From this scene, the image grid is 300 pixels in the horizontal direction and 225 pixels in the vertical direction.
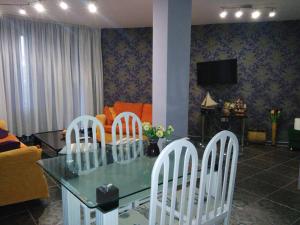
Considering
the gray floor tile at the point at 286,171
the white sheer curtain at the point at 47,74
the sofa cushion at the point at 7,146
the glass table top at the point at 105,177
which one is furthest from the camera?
the white sheer curtain at the point at 47,74

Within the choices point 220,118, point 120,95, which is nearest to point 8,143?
point 120,95

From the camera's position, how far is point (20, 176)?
2734mm

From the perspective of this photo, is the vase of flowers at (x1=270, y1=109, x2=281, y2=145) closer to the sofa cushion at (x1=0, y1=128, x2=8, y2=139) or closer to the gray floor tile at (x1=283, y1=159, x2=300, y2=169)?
the gray floor tile at (x1=283, y1=159, x2=300, y2=169)

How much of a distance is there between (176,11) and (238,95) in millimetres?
3069

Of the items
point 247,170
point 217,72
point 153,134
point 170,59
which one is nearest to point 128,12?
point 170,59

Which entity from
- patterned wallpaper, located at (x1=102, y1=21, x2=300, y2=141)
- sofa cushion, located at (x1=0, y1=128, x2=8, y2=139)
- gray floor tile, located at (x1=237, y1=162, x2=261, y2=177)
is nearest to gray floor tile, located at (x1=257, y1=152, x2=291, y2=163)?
gray floor tile, located at (x1=237, y1=162, x2=261, y2=177)

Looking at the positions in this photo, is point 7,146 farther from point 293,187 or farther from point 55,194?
point 293,187

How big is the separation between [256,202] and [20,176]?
105 inches

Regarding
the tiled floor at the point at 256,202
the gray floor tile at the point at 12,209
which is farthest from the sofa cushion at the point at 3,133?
the gray floor tile at the point at 12,209

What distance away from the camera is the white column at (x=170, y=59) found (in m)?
3.06

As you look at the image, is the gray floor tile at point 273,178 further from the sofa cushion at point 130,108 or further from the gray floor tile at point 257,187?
the sofa cushion at point 130,108

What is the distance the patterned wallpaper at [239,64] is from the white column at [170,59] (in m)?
2.57

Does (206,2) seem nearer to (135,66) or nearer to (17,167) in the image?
(135,66)

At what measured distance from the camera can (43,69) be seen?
547 cm
